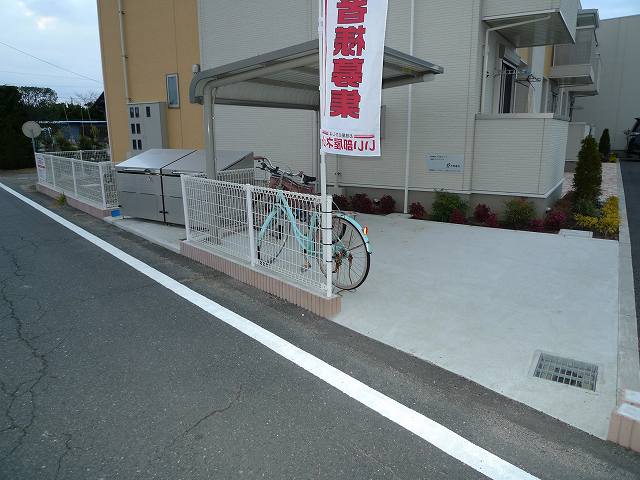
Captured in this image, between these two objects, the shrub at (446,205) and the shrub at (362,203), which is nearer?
the shrub at (446,205)

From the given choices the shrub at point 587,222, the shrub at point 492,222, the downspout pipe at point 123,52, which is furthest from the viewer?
the downspout pipe at point 123,52

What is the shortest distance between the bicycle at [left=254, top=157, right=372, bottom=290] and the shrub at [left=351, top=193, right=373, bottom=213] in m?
4.48

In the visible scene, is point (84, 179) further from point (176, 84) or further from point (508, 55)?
point (508, 55)

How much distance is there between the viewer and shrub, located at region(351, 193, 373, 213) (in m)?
9.34

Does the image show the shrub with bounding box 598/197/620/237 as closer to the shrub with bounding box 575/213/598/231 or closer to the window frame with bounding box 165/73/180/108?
the shrub with bounding box 575/213/598/231

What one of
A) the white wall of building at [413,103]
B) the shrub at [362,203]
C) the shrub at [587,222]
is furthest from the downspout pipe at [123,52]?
the shrub at [587,222]

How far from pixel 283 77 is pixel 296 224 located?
3.05m

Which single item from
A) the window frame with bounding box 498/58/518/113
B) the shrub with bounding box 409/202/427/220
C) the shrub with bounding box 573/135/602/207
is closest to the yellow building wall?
the shrub with bounding box 409/202/427/220

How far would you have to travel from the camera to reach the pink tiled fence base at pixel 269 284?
432 centimetres

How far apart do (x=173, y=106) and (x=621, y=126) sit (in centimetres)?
2428

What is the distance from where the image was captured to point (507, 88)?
34.3ft

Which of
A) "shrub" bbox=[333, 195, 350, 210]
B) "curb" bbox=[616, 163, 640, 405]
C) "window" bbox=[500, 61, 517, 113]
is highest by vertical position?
"window" bbox=[500, 61, 517, 113]

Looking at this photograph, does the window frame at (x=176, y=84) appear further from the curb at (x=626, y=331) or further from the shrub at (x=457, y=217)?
the curb at (x=626, y=331)

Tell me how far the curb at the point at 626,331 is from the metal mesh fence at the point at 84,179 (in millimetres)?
8687
